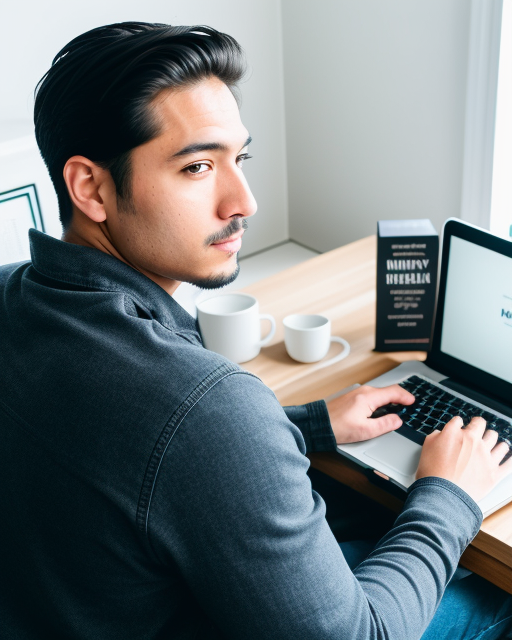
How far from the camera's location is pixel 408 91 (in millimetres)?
1985

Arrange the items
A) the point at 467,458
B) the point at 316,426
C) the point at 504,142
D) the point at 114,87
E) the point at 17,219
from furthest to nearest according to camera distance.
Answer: the point at 504,142
the point at 17,219
the point at 316,426
the point at 467,458
the point at 114,87

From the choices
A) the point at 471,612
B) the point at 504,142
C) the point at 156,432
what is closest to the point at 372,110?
the point at 504,142

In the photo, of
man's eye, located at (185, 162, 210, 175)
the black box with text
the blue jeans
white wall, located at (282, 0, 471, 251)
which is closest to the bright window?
white wall, located at (282, 0, 471, 251)

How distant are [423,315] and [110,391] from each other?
0.72 m

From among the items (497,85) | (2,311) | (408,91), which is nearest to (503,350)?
(2,311)

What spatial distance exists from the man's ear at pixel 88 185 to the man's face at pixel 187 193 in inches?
0.7

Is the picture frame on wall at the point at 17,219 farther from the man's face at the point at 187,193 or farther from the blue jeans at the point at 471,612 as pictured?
the blue jeans at the point at 471,612

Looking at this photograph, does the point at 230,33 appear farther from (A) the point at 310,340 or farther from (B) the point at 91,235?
(B) the point at 91,235

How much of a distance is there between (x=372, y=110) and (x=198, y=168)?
1.38 meters

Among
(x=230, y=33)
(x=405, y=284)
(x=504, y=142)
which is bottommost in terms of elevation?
(x=405, y=284)

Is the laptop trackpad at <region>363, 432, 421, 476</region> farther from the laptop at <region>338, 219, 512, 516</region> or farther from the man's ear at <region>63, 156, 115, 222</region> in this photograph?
the man's ear at <region>63, 156, 115, 222</region>

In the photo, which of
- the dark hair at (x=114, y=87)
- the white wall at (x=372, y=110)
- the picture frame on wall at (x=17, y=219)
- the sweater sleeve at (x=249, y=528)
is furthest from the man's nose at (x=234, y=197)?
the white wall at (x=372, y=110)

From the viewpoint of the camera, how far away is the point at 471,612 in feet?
3.20

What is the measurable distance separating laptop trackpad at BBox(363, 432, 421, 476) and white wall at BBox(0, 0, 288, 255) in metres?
1.05
